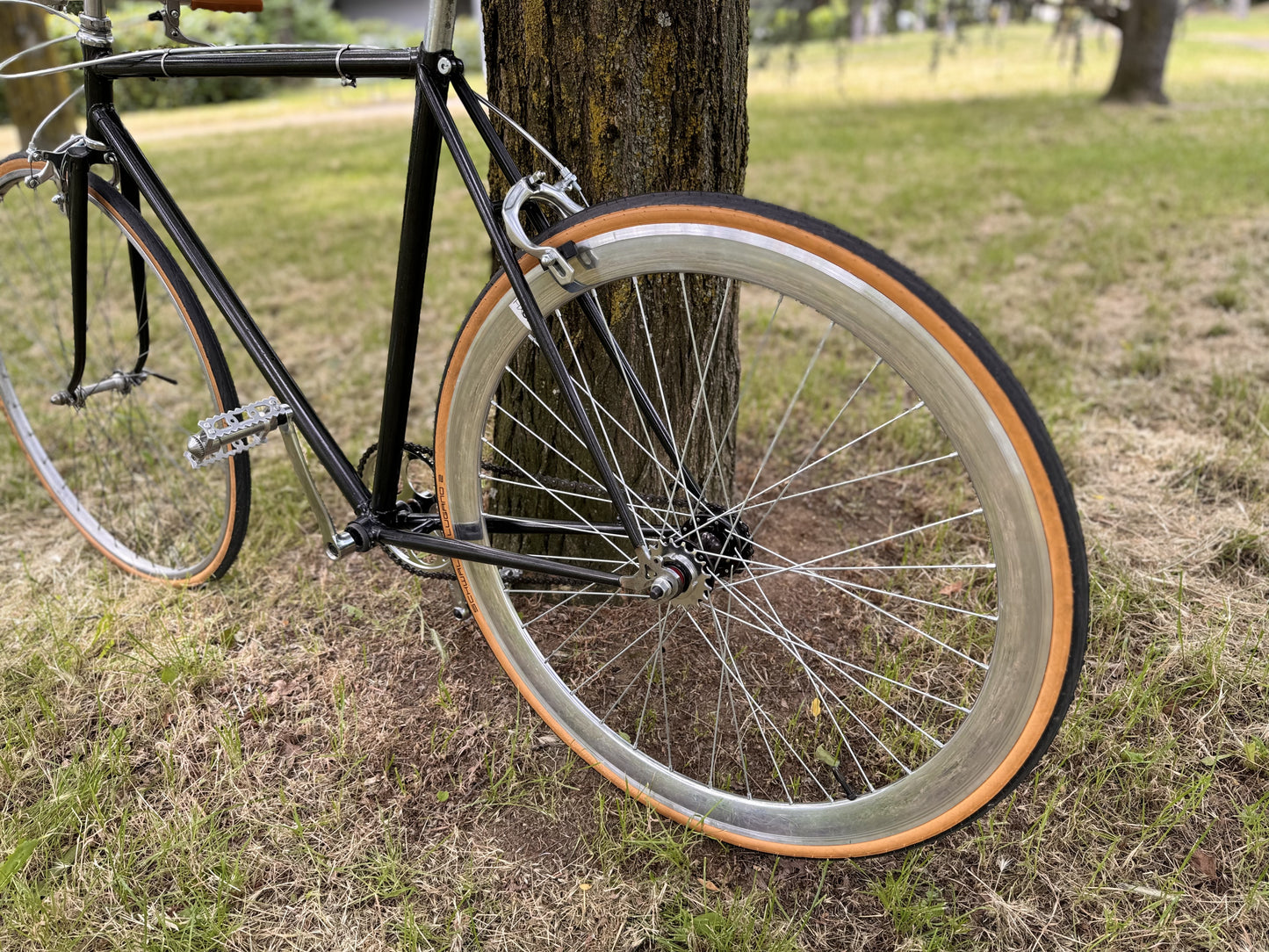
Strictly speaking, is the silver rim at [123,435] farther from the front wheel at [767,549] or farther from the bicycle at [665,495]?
the front wheel at [767,549]

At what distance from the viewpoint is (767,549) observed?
1370mm

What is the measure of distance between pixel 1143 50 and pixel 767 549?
33.3ft

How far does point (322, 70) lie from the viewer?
Answer: 4.71 ft

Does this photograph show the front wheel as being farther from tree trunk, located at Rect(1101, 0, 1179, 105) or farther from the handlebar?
tree trunk, located at Rect(1101, 0, 1179, 105)

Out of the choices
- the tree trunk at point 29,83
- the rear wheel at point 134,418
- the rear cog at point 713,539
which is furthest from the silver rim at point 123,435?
the tree trunk at point 29,83

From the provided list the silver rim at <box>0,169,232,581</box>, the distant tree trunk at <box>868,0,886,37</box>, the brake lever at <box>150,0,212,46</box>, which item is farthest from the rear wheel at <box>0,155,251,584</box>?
the distant tree trunk at <box>868,0,886,37</box>

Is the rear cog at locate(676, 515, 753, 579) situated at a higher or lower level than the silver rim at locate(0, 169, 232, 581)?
higher

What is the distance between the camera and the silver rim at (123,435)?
227cm

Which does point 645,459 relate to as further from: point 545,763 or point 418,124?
point 418,124

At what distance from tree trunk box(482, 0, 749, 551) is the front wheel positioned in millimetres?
14

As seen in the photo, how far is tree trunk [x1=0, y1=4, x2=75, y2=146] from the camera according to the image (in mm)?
6922

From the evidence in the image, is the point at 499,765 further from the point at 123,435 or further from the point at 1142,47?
the point at 1142,47

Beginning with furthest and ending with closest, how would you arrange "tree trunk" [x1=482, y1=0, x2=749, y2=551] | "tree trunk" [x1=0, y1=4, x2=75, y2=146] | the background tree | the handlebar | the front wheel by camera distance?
1. the background tree
2. "tree trunk" [x1=0, y1=4, x2=75, y2=146]
3. the handlebar
4. "tree trunk" [x1=482, y1=0, x2=749, y2=551]
5. the front wheel

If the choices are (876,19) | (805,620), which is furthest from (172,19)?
(876,19)
